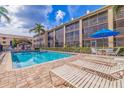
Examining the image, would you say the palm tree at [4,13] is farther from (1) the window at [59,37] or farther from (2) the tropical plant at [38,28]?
(2) the tropical plant at [38,28]

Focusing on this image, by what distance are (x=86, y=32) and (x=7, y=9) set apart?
42.1ft

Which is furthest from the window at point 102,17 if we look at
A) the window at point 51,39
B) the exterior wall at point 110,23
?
the window at point 51,39

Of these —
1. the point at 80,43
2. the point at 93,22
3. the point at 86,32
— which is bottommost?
the point at 80,43

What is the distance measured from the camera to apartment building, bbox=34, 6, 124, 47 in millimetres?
13930

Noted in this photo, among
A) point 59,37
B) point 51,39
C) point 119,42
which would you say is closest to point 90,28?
point 119,42

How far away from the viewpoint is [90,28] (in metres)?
18.4

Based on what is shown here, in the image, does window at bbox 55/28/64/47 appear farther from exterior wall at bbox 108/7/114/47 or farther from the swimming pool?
exterior wall at bbox 108/7/114/47

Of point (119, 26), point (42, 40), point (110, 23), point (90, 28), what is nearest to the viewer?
point (119, 26)

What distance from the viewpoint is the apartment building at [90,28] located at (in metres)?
13.9

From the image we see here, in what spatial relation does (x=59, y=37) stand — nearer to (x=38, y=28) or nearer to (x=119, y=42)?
(x=38, y=28)

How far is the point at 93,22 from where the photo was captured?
1759 cm

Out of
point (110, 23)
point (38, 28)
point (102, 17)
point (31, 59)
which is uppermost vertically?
point (38, 28)
